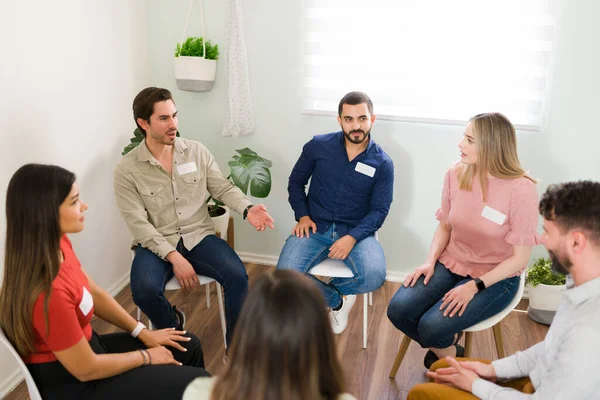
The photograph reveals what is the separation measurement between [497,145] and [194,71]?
189cm

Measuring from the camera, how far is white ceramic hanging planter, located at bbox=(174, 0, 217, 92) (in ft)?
10.8

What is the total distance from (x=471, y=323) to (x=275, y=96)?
1.92 m

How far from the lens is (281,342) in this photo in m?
1.02

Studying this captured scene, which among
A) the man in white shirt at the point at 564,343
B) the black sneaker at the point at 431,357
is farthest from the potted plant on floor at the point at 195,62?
the man in white shirt at the point at 564,343

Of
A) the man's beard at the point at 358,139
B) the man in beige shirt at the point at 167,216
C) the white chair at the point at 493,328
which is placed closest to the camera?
the white chair at the point at 493,328

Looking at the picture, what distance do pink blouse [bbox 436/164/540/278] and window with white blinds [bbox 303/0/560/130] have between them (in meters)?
0.80

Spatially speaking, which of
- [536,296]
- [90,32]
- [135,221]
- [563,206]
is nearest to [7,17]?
[90,32]

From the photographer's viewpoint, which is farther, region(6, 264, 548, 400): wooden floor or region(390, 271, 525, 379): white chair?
region(6, 264, 548, 400): wooden floor

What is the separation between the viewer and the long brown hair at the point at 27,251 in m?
1.53

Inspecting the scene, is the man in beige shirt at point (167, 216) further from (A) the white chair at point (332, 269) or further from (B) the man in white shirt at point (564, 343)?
(B) the man in white shirt at point (564, 343)

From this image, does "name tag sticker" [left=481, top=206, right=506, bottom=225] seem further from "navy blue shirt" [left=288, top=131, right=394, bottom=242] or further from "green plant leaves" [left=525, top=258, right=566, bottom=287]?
"green plant leaves" [left=525, top=258, right=566, bottom=287]

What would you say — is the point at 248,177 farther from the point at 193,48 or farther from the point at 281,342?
the point at 281,342

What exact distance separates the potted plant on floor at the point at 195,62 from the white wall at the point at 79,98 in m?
0.34

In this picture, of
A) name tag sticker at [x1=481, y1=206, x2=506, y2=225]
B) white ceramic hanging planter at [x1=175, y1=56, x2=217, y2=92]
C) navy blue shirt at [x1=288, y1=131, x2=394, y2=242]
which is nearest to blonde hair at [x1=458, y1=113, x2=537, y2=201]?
name tag sticker at [x1=481, y1=206, x2=506, y2=225]
